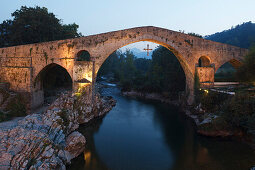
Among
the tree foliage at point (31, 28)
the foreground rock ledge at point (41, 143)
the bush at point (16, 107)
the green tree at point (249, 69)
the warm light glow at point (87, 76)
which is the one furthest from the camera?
the tree foliage at point (31, 28)

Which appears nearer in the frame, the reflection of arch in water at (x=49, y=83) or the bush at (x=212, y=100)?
the bush at (x=212, y=100)

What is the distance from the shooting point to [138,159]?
838cm

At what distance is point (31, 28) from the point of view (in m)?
15.7

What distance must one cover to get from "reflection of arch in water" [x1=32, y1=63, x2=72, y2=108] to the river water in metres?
5.12

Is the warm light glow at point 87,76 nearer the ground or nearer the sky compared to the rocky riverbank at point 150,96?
nearer the sky

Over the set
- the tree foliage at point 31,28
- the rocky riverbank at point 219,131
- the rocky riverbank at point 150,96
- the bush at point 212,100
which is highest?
the tree foliage at point 31,28

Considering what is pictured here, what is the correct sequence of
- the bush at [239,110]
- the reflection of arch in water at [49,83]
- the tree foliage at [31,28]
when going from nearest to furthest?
the bush at [239,110] → the reflection of arch in water at [49,83] → the tree foliage at [31,28]

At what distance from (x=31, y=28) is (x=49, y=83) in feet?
16.7

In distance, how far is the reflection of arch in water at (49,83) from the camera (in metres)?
13.7

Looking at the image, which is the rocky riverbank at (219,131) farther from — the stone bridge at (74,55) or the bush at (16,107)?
the bush at (16,107)

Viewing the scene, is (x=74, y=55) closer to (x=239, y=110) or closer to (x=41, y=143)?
(x=41, y=143)

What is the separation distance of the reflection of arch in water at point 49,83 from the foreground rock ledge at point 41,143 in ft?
13.6

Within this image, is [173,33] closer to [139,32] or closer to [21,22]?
[139,32]

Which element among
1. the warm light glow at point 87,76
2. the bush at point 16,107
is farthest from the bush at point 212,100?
the bush at point 16,107
